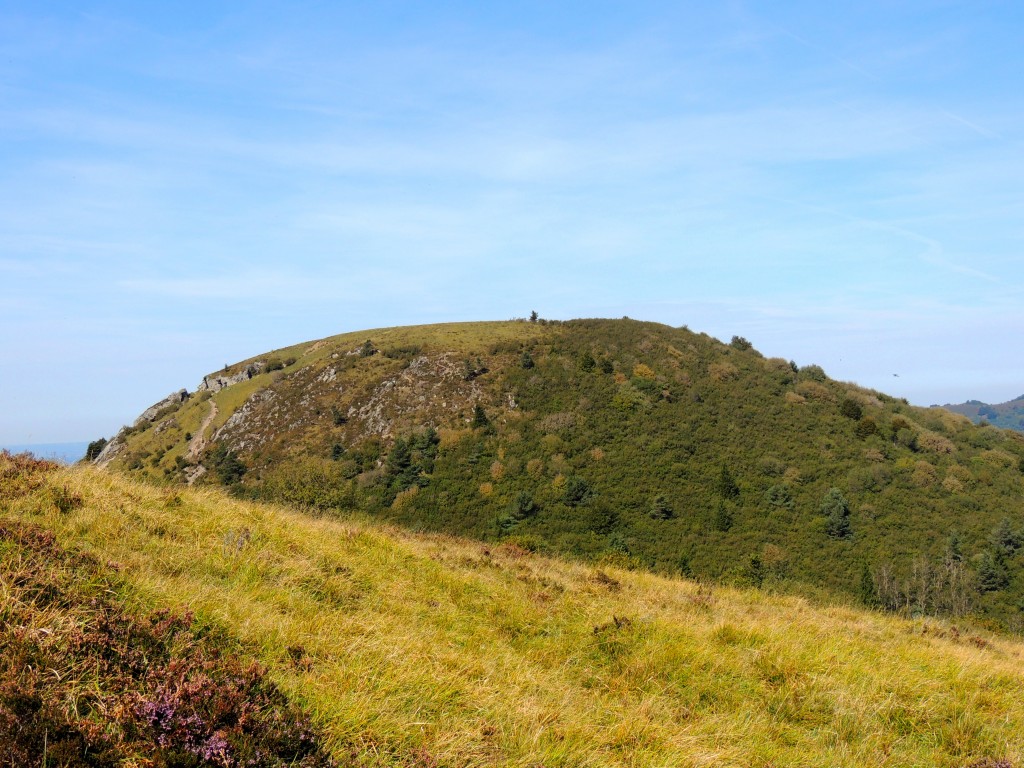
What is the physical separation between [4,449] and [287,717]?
7.45m

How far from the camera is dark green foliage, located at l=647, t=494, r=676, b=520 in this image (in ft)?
181

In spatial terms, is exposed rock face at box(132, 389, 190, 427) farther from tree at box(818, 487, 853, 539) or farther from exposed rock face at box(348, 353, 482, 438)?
tree at box(818, 487, 853, 539)

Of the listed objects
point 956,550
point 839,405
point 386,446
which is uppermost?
point 839,405

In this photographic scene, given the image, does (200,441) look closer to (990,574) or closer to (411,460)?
(411,460)

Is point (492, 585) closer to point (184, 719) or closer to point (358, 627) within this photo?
point (358, 627)

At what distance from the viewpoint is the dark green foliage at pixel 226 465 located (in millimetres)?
61781

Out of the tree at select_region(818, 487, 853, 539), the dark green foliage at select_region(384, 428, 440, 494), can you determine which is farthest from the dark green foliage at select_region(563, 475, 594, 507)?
the tree at select_region(818, 487, 853, 539)

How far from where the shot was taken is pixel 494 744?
411cm

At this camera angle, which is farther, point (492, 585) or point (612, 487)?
point (612, 487)

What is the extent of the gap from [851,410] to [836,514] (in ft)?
69.1

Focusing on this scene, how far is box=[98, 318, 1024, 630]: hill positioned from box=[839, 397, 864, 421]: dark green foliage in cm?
29

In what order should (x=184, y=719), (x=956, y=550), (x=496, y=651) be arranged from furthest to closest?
(x=956, y=550) → (x=496, y=651) → (x=184, y=719)

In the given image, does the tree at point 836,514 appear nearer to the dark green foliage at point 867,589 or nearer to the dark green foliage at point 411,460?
the dark green foliage at point 867,589

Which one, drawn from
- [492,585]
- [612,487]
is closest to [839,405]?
[612,487]
